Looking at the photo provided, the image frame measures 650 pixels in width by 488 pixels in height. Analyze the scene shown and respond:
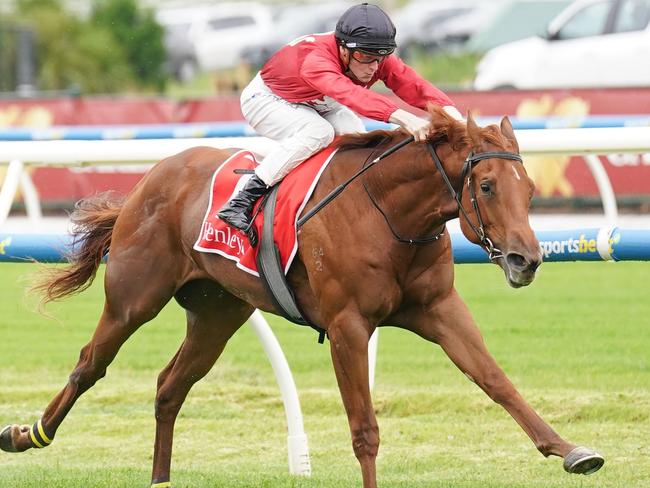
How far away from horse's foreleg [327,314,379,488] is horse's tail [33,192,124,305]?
1553mm

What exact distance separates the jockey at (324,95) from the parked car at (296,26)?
24.8m

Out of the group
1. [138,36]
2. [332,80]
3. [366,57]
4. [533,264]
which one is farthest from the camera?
[138,36]

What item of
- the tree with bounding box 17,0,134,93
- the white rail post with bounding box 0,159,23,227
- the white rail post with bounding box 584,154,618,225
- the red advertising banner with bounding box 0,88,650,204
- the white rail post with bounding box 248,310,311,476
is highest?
the white rail post with bounding box 0,159,23,227

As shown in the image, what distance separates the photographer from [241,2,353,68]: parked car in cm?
3080

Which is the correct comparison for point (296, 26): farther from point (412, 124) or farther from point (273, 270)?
point (412, 124)

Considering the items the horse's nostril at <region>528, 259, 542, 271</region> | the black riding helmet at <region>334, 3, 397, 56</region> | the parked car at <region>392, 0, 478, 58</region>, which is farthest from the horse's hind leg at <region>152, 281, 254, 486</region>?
the parked car at <region>392, 0, 478, 58</region>

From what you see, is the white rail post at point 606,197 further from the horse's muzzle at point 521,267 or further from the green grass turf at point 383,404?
the horse's muzzle at point 521,267

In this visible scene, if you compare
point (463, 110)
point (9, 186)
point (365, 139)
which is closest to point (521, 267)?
point (365, 139)

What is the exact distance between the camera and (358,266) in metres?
4.80

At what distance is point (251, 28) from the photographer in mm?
33750

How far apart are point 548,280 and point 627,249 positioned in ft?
16.6

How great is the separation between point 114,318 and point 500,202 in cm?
197

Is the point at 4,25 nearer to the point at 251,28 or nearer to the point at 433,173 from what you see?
the point at 251,28

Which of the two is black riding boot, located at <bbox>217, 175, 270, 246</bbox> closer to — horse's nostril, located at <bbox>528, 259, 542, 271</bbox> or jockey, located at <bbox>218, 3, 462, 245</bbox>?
jockey, located at <bbox>218, 3, 462, 245</bbox>
